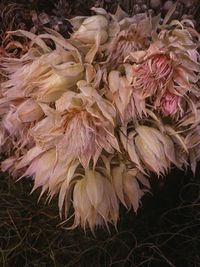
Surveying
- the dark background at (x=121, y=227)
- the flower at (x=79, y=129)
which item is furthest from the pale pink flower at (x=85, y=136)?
the dark background at (x=121, y=227)

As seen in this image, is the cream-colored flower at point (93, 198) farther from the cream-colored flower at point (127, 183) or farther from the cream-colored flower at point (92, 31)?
the cream-colored flower at point (92, 31)

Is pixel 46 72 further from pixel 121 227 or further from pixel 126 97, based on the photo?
pixel 121 227

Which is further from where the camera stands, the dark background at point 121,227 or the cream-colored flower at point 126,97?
the dark background at point 121,227

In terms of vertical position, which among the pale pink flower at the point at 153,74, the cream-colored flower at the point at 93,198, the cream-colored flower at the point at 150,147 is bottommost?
the cream-colored flower at the point at 93,198

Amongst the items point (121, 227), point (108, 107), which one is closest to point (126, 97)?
point (108, 107)

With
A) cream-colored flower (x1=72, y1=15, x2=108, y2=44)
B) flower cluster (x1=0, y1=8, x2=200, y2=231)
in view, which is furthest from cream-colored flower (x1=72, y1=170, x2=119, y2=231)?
cream-colored flower (x1=72, y1=15, x2=108, y2=44)

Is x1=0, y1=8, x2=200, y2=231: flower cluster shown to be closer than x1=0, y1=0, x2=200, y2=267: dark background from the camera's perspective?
Yes

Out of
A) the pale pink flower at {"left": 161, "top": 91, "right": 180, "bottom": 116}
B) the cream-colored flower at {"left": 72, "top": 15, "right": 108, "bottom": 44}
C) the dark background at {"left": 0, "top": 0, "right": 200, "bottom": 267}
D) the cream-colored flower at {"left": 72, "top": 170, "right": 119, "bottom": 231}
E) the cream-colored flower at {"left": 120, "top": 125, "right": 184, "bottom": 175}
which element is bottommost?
the dark background at {"left": 0, "top": 0, "right": 200, "bottom": 267}

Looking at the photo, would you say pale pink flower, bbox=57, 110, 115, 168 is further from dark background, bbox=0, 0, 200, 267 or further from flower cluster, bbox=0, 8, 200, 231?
dark background, bbox=0, 0, 200, 267

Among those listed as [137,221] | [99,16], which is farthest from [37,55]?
[137,221]
